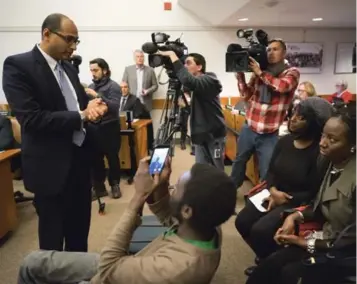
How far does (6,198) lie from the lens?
8.63ft

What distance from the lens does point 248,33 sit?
272 centimetres

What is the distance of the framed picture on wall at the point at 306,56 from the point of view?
6746 millimetres

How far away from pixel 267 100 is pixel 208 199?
1781 mm

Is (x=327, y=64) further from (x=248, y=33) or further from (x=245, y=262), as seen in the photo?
(x=245, y=262)

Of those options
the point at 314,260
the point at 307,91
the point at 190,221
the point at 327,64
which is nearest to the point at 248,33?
the point at 307,91

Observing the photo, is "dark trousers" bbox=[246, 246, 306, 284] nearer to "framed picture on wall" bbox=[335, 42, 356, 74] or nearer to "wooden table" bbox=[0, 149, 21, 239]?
"wooden table" bbox=[0, 149, 21, 239]

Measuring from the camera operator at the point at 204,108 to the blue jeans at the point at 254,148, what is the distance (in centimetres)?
14

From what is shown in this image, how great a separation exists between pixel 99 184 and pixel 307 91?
2225 mm

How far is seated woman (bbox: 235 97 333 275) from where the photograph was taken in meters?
1.84

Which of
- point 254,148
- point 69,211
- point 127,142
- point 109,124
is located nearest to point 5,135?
point 109,124

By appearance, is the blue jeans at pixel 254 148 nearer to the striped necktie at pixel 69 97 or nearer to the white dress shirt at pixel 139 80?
the striped necktie at pixel 69 97

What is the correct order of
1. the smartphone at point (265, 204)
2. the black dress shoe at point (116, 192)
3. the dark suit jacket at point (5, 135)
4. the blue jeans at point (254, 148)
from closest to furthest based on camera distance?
the smartphone at point (265, 204) → the blue jeans at point (254, 148) → the dark suit jacket at point (5, 135) → the black dress shoe at point (116, 192)

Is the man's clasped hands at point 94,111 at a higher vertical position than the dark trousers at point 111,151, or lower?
higher

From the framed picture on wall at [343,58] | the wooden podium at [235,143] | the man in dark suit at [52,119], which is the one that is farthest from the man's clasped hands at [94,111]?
the framed picture on wall at [343,58]
